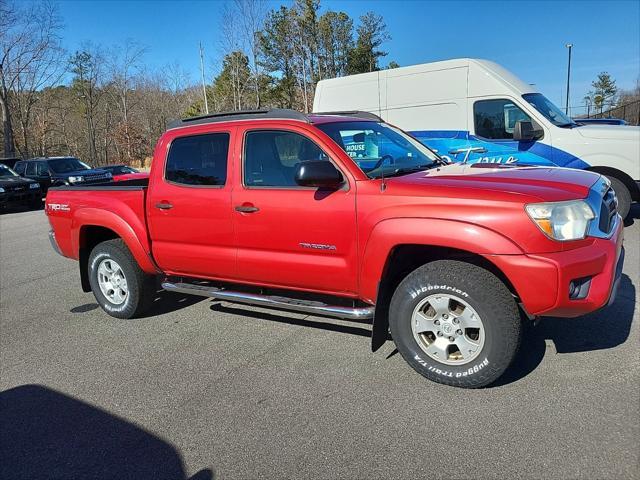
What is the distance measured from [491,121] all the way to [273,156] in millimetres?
5757

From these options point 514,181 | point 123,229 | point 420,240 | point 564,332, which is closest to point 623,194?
point 564,332

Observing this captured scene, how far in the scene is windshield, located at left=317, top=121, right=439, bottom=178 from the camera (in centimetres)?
389

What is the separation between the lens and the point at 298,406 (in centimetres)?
331

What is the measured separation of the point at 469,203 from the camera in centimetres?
312

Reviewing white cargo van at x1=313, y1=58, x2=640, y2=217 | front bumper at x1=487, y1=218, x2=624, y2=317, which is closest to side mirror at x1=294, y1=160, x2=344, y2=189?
front bumper at x1=487, y1=218, x2=624, y2=317

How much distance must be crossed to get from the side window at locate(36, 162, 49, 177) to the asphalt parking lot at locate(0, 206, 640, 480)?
15733mm

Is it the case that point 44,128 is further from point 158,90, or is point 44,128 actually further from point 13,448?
point 13,448

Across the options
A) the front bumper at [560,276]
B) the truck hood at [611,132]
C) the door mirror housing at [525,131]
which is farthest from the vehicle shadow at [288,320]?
the truck hood at [611,132]

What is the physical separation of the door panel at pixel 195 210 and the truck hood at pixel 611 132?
20.4ft

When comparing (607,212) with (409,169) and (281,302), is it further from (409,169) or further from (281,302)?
(281,302)

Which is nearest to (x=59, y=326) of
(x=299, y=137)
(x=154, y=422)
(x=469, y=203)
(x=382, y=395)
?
(x=154, y=422)

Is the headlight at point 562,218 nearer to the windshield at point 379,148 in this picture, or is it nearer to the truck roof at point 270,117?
the windshield at point 379,148

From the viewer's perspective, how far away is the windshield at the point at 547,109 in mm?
8250

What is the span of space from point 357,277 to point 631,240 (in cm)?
544
